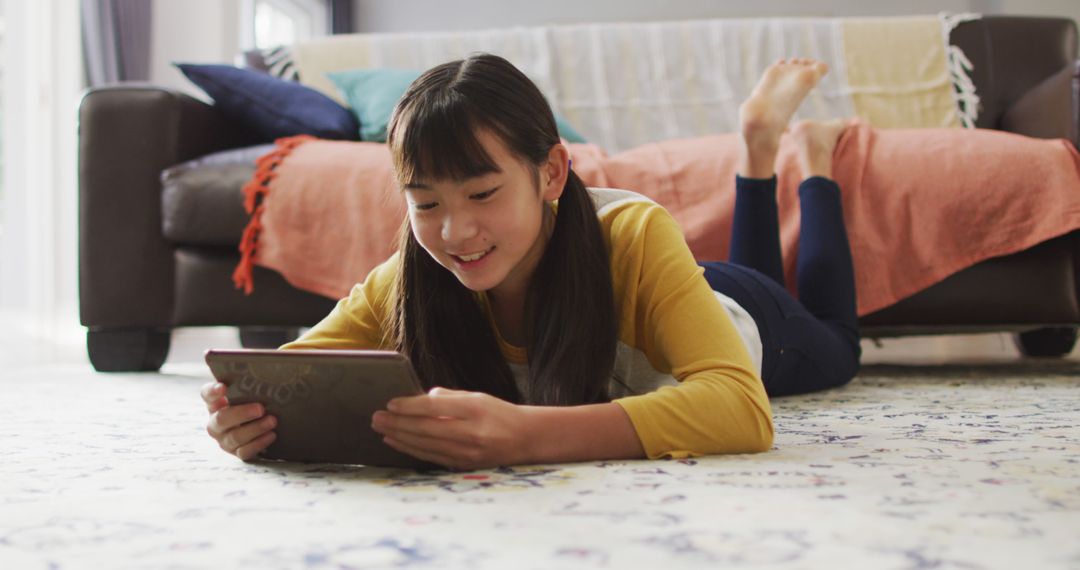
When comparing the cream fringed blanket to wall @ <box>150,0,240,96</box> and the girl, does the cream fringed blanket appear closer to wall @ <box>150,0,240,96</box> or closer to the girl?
wall @ <box>150,0,240,96</box>

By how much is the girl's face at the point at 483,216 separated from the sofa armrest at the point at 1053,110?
4.42ft

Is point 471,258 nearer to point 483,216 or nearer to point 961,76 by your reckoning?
point 483,216

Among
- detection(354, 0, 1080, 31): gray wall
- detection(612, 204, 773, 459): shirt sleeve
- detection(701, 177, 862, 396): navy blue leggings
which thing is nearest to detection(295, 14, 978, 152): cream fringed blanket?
detection(701, 177, 862, 396): navy blue leggings

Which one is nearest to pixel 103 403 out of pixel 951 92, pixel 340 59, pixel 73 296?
pixel 340 59

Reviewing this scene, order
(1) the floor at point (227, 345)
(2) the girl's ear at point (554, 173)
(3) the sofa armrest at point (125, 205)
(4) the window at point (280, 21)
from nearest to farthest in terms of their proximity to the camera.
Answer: (2) the girl's ear at point (554, 173) < (3) the sofa armrest at point (125, 205) < (1) the floor at point (227, 345) < (4) the window at point (280, 21)

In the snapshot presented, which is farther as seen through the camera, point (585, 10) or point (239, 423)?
point (585, 10)

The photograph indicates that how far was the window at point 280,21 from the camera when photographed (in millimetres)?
3873

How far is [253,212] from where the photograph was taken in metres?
1.78

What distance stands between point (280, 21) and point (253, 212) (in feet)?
9.28

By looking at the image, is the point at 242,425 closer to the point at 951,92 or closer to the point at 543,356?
the point at 543,356

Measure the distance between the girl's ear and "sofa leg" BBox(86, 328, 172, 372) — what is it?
1.25 meters

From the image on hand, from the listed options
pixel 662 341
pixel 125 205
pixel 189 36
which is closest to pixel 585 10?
pixel 189 36

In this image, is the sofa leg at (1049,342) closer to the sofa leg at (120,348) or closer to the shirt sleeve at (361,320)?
the shirt sleeve at (361,320)

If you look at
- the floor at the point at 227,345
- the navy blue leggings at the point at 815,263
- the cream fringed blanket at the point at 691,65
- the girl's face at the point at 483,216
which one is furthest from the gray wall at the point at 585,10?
the girl's face at the point at 483,216
